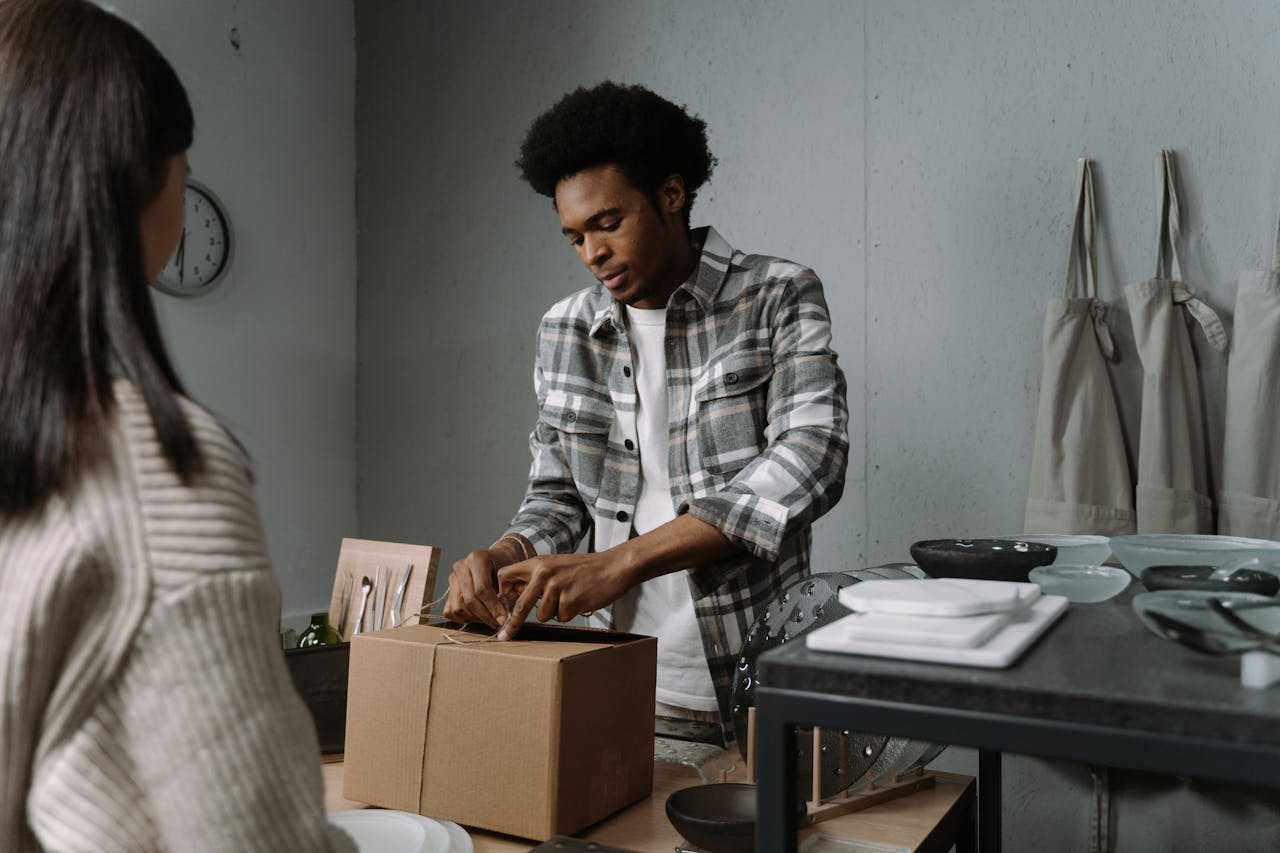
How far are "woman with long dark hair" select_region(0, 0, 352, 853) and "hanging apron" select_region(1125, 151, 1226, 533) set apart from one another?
1792 mm

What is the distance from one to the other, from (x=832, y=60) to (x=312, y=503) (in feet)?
6.20

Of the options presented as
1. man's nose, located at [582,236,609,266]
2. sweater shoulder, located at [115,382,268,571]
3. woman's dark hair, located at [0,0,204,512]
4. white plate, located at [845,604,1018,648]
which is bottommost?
white plate, located at [845,604,1018,648]

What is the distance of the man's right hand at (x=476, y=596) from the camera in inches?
49.1

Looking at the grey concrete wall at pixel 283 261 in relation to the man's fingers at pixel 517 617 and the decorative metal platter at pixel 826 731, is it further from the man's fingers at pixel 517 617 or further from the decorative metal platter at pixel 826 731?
the decorative metal platter at pixel 826 731

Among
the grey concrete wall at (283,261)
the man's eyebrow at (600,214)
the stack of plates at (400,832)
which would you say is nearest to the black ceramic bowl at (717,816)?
the stack of plates at (400,832)

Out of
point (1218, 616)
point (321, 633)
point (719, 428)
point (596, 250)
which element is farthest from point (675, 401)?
point (1218, 616)

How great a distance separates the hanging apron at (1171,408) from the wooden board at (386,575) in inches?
52.8

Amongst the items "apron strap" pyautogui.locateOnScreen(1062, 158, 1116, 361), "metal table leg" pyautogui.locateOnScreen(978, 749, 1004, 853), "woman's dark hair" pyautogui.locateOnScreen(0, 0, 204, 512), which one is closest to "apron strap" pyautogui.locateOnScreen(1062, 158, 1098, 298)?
"apron strap" pyautogui.locateOnScreen(1062, 158, 1116, 361)

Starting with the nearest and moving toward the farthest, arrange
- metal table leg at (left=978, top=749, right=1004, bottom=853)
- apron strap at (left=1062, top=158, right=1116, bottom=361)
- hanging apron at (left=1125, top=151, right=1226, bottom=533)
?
metal table leg at (left=978, top=749, right=1004, bottom=853) < hanging apron at (left=1125, top=151, right=1226, bottom=533) < apron strap at (left=1062, top=158, right=1116, bottom=361)

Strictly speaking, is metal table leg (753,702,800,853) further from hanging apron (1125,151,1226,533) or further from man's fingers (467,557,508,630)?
hanging apron (1125,151,1226,533)

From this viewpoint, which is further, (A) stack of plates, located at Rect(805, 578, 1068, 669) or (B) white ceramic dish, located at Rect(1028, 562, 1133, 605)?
(B) white ceramic dish, located at Rect(1028, 562, 1133, 605)

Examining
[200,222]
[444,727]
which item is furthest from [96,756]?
[200,222]

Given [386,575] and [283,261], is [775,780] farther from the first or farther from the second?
[283,261]

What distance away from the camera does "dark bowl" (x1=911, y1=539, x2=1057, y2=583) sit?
3.03 ft
